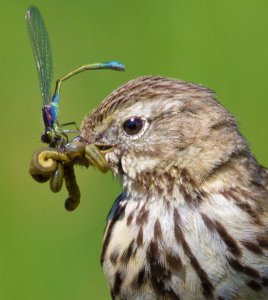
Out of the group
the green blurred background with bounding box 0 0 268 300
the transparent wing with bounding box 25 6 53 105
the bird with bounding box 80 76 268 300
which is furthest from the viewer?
the green blurred background with bounding box 0 0 268 300

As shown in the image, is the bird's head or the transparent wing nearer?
the bird's head

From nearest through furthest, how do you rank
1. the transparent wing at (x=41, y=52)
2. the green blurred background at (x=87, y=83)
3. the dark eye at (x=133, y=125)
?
the dark eye at (x=133, y=125) → the transparent wing at (x=41, y=52) → the green blurred background at (x=87, y=83)

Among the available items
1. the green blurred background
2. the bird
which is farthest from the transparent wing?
the green blurred background

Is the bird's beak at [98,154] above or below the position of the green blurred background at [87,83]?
below

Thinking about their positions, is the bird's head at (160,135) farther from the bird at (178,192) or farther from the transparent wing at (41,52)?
the transparent wing at (41,52)

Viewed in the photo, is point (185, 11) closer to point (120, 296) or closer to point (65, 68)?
point (65, 68)

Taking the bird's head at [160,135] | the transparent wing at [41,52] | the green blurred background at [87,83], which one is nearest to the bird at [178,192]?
the bird's head at [160,135]

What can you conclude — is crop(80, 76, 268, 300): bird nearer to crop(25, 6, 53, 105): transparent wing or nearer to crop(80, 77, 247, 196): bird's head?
crop(80, 77, 247, 196): bird's head

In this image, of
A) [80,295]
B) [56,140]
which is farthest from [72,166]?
[80,295]
